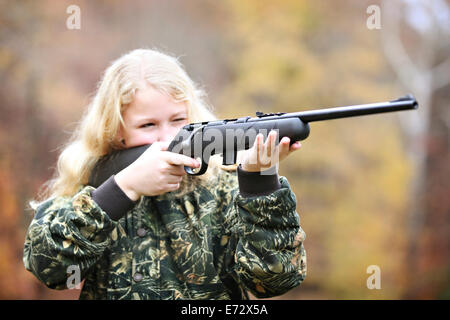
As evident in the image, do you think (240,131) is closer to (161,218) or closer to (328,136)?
(161,218)

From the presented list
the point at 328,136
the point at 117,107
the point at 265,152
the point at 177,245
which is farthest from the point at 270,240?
the point at 328,136

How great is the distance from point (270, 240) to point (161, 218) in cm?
69

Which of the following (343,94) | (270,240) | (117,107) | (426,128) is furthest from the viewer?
(426,128)

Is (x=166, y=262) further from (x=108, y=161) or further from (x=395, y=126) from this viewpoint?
(x=395, y=126)

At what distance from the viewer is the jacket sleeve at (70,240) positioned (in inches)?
92.5

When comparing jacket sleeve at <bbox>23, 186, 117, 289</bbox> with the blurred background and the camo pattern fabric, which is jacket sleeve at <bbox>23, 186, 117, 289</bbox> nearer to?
the camo pattern fabric

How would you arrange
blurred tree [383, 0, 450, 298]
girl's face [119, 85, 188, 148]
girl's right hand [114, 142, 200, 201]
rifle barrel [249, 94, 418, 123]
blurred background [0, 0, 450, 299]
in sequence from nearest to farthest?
rifle barrel [249, 94, 418, 123], girl's right hand [114, 142, 200, 201], girl's face [119, 85, 188, 148], blurred background [0, 0, 450, 299], blurred tree [383, 0, 450, 298]

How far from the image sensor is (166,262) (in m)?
2.51

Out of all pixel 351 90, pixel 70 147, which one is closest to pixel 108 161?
pixel 70 147

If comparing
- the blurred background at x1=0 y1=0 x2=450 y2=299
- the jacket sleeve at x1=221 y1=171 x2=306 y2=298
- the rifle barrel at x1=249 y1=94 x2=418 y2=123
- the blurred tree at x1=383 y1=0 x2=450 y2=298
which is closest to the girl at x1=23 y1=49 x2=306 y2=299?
the jacket sleeve at x1=221 y1=171 x2=306 y2=298

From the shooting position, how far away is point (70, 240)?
2357 mm

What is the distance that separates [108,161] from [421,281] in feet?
39.5

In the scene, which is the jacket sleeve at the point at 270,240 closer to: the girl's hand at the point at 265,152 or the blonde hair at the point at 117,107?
the girl's hand at the point at 265,152

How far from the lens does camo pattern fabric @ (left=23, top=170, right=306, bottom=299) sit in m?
2.29
